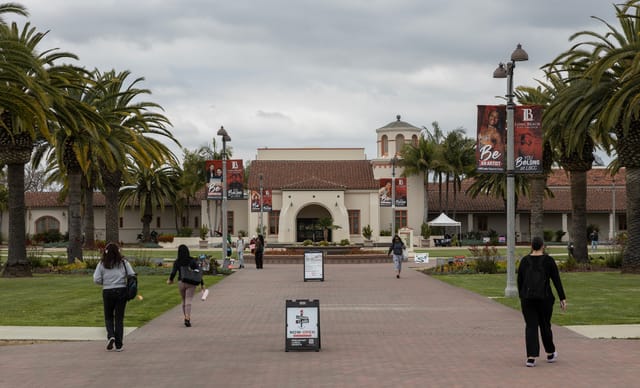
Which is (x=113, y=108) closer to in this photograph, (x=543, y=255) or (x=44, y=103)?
(x=44, y=103)

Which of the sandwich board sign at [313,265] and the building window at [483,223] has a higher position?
the building window at [483,223]

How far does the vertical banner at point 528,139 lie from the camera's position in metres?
22.7

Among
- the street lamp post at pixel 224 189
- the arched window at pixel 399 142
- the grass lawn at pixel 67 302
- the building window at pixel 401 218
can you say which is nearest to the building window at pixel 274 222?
the building window at pixel 401 218

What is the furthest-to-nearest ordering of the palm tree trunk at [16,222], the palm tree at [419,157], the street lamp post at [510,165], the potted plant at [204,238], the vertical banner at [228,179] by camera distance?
1. the palm tree at [419,157]
2. the potted plant at [204,238]
3. the vertical banner at [228,179]
4. the palm tree trunk at [16,222]
5. the street lamp post at [510,165]

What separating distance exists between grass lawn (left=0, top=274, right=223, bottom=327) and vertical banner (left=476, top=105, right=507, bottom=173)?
856cm

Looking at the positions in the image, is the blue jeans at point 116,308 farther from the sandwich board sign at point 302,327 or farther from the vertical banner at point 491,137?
the vertical banner at point 491,137

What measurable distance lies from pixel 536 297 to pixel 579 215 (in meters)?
26.3

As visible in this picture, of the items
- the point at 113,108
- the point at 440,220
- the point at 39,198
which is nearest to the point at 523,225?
the point at 440,220

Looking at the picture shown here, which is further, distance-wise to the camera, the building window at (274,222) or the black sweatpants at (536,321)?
the building window at (274,222)

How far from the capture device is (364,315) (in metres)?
18.8

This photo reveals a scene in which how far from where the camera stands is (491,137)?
2280cm

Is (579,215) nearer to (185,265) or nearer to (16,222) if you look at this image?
(16,222)

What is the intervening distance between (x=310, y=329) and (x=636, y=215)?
22.2 metres

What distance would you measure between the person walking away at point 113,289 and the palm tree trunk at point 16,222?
774 inches
